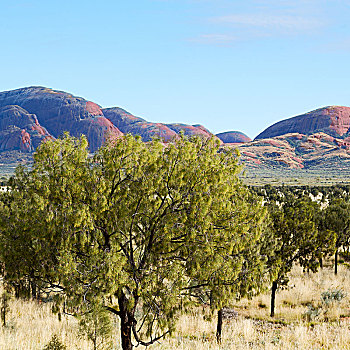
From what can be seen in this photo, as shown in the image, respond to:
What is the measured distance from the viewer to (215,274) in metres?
7.74

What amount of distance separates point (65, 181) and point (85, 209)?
809mm

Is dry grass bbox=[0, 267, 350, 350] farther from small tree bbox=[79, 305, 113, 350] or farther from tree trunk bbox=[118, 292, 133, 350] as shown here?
tree trunk bbox=[118, 292, 133, 350]

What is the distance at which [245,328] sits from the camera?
47.0ft

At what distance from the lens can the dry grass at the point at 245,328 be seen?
10.0 metres

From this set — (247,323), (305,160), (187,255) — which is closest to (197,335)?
(247,323)

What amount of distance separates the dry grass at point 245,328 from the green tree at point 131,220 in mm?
2302

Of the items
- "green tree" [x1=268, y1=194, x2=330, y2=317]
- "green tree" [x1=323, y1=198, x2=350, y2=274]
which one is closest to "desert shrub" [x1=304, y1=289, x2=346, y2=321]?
"green tree" [x1=268, y1=194, x2=330, y2=317]

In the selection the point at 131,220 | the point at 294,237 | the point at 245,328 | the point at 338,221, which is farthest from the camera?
the point at 338,221

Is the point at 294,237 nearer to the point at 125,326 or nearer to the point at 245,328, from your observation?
the point at 245,328

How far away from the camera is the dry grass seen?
1002 centimetres

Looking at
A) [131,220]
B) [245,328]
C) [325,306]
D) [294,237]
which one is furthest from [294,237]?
[131,220]

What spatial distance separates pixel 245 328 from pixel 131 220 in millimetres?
8692

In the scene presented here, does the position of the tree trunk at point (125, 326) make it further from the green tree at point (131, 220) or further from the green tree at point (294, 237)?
the green tree at point (294, 237)

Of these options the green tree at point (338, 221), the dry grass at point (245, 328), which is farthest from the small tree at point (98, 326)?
the green tree at point (338, 221)
